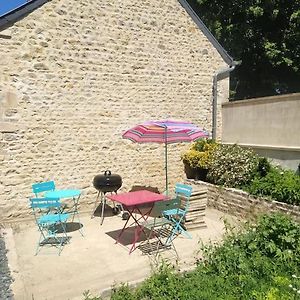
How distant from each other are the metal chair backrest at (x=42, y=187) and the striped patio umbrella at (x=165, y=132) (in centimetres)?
210

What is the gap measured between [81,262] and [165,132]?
362cm

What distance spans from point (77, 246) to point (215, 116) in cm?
654

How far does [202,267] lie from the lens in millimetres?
4586

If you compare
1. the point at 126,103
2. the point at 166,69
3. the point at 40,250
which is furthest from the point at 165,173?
the point at 40,250

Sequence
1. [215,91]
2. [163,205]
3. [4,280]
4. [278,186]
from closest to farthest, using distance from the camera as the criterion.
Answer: [4,280]
[163,205]
[278,186]
[215,91]

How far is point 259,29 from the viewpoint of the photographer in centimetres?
1606

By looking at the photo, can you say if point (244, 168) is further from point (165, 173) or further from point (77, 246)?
point (77, 246)

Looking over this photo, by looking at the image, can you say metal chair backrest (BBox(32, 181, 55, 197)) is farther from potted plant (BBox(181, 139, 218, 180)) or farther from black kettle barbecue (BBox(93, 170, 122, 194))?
potted plant (BBox(181, 139, 218, 180))

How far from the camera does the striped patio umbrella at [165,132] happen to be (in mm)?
7809

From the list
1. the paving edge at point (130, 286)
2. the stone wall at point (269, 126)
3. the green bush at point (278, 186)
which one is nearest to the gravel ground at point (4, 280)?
the paving edge at point (130, 286)

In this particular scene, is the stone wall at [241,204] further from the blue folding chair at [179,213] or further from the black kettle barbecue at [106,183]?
the black kettle barbecue at [106,183]

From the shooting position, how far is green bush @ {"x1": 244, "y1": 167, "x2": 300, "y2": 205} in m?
6.95

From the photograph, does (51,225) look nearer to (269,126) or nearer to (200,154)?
(200,154)

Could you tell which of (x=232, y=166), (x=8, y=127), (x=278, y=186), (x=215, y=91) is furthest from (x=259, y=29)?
(x=8, y=127)
